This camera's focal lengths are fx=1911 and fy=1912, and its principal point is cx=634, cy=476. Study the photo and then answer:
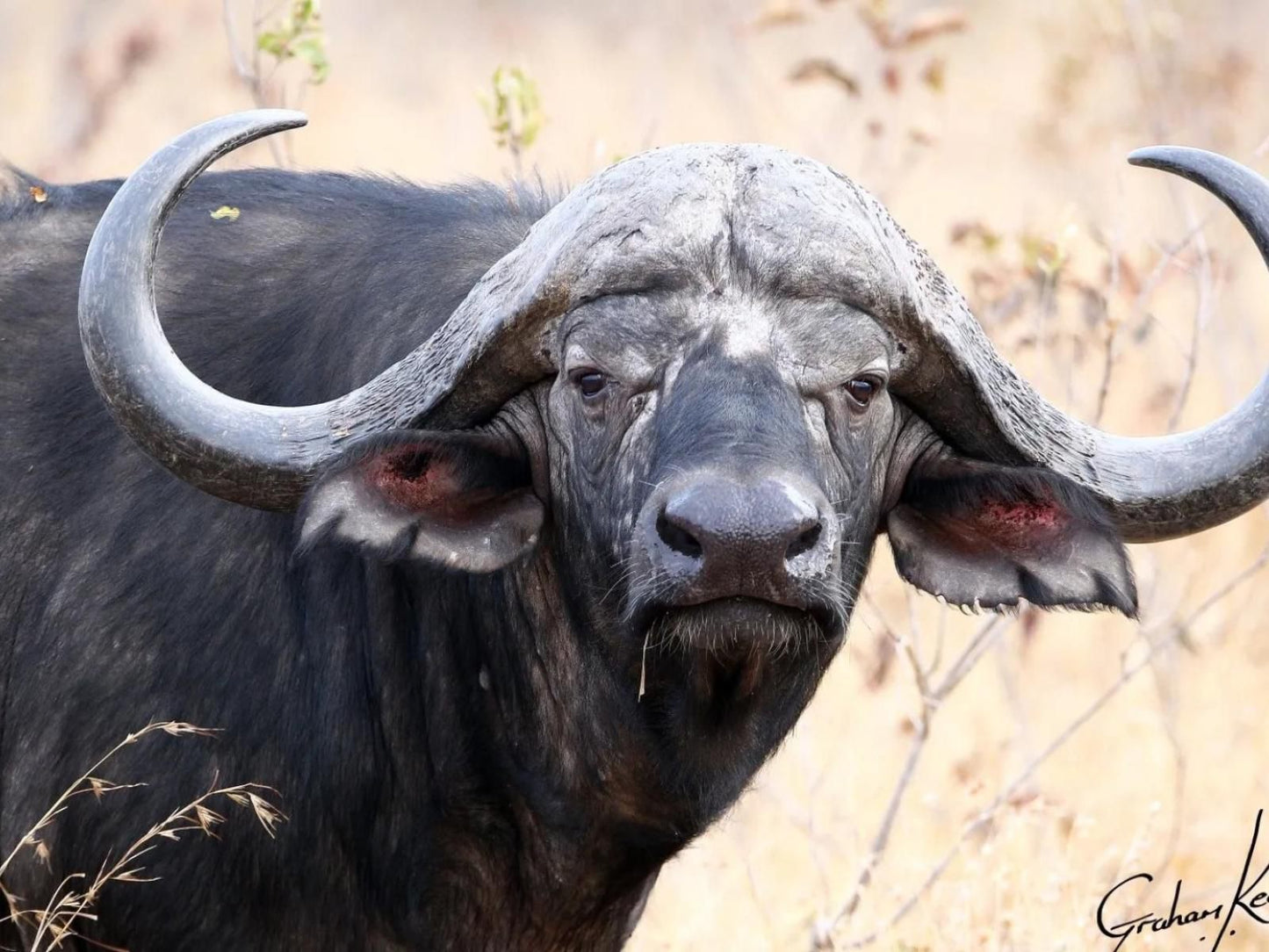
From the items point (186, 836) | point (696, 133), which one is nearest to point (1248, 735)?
point (186, 836)

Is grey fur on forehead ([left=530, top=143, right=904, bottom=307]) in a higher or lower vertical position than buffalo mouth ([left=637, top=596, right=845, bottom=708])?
higher

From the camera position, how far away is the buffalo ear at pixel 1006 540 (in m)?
3.82

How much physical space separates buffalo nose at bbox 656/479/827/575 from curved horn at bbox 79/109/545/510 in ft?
2.14

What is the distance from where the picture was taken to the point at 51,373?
4.31 m

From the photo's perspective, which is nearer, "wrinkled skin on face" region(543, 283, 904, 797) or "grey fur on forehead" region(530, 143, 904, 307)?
"wrinkled skin on face" region(543, 283, 904, 797)

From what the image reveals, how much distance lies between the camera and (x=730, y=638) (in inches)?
136

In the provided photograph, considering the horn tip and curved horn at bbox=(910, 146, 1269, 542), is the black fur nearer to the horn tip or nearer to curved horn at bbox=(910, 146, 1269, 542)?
curved horn at bbox=(910, 146, 1269, 542)

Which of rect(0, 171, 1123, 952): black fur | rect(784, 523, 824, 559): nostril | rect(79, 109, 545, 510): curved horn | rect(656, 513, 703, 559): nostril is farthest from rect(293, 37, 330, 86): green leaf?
rect(784, 523, 824, 559): nostril

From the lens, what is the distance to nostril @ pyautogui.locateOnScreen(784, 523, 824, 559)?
330 centimetres

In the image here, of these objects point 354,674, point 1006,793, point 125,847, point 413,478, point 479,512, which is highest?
point 413,478

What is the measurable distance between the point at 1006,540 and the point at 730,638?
82 cm

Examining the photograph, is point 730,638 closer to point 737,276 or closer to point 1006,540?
point 737,276

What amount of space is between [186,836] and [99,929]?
1.22 feet
